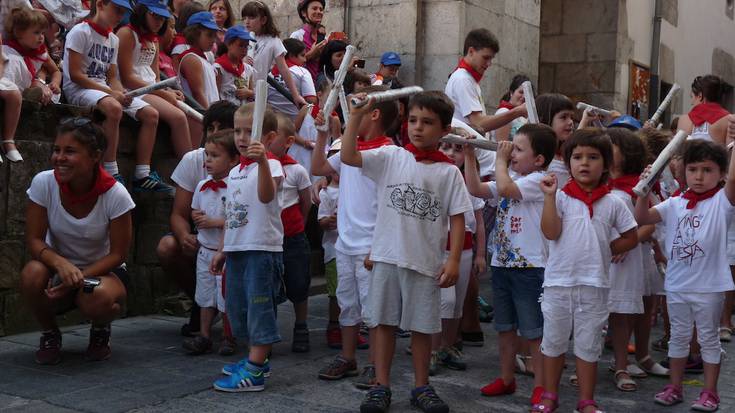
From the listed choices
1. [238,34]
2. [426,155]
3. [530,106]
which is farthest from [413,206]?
[238,34]

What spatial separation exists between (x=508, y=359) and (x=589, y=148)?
1143 mm

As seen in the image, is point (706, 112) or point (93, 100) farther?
point (706, 112)

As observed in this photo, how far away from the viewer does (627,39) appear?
13.3 meters

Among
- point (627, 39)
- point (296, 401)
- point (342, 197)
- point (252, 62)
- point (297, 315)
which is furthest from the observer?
point (627, 39)

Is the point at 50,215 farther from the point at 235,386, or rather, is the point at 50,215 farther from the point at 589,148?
the point at 589,148

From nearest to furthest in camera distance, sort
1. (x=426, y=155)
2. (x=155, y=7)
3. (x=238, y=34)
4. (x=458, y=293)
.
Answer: (x=426, y=155)
(x=458, y=293)
(x=155, y=7)
(x=238, y=34)

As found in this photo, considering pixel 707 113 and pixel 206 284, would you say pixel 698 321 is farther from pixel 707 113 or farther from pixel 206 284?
pixel 707 113

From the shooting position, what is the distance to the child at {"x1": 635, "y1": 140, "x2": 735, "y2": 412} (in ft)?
15.4

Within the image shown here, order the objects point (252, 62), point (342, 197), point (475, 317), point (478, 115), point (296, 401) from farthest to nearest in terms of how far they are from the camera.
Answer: point (252, 62) → point (478, 115) → point (475, 317) → point (342, 197) → point (296, 401)

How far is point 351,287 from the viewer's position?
5.12m

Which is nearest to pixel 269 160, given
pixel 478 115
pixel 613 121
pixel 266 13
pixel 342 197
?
pixel 342 197

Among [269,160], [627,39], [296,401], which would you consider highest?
[627,39]

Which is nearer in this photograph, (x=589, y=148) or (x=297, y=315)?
(x=589, y=148)

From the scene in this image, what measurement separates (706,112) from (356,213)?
137 inches
